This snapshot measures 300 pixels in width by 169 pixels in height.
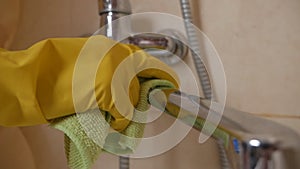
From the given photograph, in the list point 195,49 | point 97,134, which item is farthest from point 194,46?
point 97,134

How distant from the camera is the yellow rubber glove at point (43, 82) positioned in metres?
0.36

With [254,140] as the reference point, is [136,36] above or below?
above

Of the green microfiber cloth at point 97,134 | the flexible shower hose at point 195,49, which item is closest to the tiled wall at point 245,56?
the flexible shower hose at point 195,49

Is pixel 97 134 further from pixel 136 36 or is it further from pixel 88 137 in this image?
pixel 136 36

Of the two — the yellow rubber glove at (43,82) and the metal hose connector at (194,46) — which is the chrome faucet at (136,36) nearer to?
the metal hose connector at (194,46)

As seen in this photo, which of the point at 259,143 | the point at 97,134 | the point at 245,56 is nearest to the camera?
the point at 259,143

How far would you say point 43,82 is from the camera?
1.20 feet

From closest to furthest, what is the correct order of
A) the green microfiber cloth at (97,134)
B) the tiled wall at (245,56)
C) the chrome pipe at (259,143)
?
the chrome pipe at (259,143) < the green microfiber cloth at (97,134) < the tiled wall at (245,56)

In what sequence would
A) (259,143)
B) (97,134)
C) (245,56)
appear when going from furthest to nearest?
(245,56), (97,134), (259,143)

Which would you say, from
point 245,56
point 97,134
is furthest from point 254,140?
point 245,56

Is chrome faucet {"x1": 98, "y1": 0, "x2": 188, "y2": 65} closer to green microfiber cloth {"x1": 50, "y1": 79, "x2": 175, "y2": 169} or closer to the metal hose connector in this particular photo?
the metal hose connector

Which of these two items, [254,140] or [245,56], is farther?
[245,56]

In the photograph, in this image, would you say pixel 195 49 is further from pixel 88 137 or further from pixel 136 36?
pixel 88 137

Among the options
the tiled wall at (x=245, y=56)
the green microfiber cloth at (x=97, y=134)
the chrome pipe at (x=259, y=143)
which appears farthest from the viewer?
the tiled wall at (x=245, y=56)
